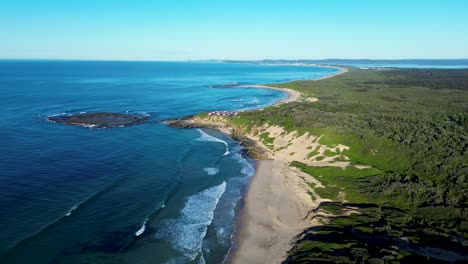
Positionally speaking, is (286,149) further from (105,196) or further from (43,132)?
(43,132)

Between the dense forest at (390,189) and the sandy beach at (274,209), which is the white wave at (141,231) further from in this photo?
the dense forest at (390,189)

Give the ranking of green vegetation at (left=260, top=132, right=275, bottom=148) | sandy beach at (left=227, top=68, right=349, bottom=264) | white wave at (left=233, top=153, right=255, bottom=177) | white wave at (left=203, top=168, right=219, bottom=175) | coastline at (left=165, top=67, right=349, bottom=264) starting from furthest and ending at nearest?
green vegetation at (left=260, top=132, right=275, bottom=148) < white wave at (left=233, top=153, right=255, bottom=177) < white wave at (left=203, top=168, right=219, bottom=175) < coastline at (left=165, top=67, right=349, bottom=264) < sandy beach at (left=227, top=68, right=349, bottom=264)

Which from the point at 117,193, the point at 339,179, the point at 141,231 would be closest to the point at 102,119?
the point at 117,193

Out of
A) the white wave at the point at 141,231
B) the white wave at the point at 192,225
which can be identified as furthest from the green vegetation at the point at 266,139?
the white wave at the point at 141,231

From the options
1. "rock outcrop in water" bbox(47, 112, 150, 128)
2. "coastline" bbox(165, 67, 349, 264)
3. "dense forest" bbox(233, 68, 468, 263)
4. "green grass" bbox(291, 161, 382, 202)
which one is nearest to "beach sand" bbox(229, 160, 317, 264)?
"coastline" bbox(165, 67, 349, 264)

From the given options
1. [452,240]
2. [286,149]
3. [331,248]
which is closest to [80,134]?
[286,149]

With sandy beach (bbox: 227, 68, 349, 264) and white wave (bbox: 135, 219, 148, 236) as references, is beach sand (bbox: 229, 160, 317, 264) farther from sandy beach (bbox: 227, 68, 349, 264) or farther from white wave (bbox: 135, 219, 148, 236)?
white wave (bbox: 135, 219, 148, 236)
